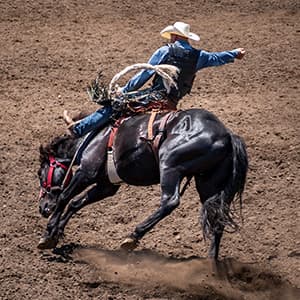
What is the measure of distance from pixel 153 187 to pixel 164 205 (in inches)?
80.6

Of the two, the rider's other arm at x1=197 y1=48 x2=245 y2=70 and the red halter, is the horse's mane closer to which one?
the red halter

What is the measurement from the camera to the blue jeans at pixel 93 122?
8.17 metres

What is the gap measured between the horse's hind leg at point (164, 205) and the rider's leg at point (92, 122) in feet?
3.26

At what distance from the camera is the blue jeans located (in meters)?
8.17

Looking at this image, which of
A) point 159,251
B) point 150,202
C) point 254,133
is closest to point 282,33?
point 254,133

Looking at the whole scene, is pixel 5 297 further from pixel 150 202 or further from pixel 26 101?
pixel 26 101

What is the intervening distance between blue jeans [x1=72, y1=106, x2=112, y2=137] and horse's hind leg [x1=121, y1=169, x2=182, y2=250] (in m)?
0.99

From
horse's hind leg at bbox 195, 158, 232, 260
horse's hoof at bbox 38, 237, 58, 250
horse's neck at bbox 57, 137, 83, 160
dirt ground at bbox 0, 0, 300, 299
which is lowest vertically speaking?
dirt ground at bbox 0, 0, 300, 299

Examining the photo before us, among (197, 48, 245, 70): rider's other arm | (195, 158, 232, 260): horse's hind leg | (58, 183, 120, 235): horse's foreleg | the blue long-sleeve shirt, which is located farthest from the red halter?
(197, 48, 245, 70): rider's other arm

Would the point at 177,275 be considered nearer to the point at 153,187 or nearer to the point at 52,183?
the point at 52,183

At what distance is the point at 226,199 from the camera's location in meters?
7.57

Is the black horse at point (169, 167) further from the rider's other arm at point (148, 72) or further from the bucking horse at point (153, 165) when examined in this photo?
the rider's other arm at point (148, 72)

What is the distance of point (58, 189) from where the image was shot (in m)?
8.54

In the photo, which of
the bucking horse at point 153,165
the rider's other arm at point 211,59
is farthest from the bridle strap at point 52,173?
the rider's other arm at point 211,59
